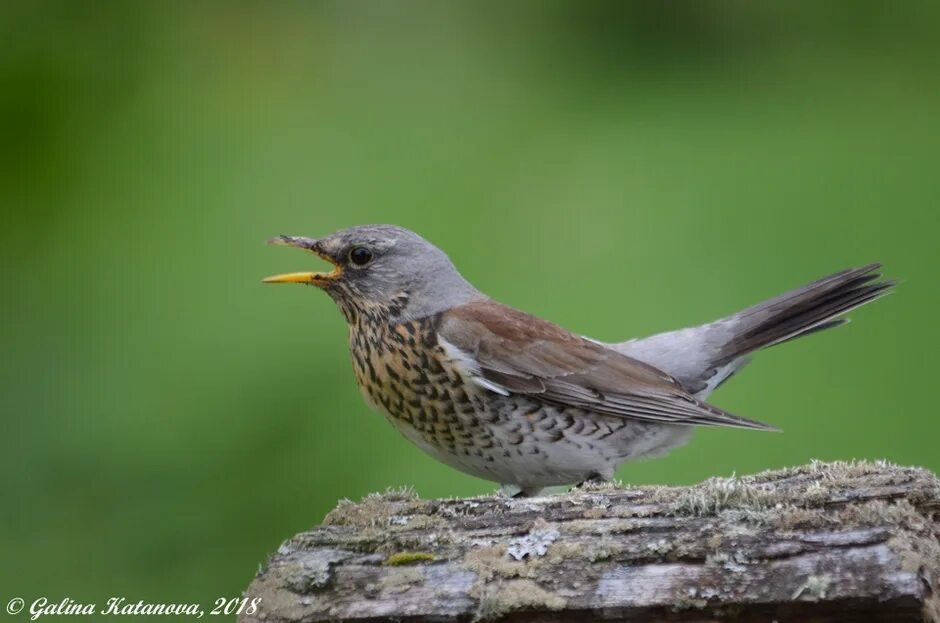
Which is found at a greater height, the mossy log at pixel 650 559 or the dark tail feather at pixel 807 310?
the dark tail feather at pixel 807 310

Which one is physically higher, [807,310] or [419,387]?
[807,310]

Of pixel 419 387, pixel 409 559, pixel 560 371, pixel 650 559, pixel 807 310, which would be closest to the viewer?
pixel 650 559

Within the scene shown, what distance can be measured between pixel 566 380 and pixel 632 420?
296 mm

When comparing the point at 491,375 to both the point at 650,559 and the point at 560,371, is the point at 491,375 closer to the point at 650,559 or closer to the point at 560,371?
the point at 560,371

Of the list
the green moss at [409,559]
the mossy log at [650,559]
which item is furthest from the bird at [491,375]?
the green moss at [409,559]

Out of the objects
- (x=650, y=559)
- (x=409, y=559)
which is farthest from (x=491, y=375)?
(x=650, y=559)

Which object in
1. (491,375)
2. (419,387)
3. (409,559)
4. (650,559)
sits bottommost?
(409,559)

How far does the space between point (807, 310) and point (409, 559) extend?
257 centimetres

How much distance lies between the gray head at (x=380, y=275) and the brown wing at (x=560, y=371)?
0.14 m

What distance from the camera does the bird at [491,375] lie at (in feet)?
13.5

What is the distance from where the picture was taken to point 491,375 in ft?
13.7

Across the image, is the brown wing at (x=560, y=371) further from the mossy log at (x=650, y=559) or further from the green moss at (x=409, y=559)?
the green moss at (x=409, y=559)

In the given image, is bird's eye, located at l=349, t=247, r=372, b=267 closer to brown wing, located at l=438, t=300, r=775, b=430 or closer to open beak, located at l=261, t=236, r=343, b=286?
open beak, located at l=261, t=236, r=343, b=286

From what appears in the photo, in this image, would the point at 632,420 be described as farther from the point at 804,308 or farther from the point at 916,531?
the point at 916,531
